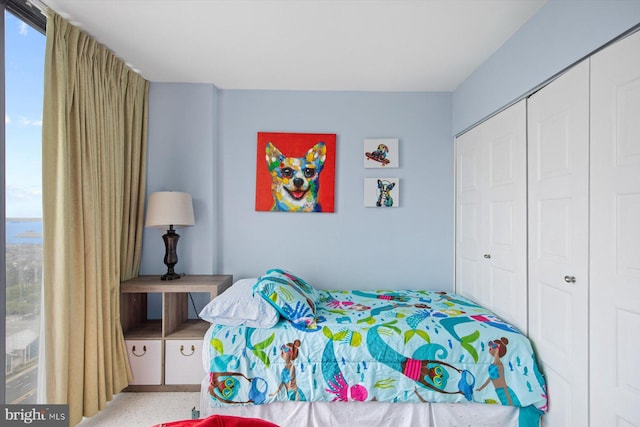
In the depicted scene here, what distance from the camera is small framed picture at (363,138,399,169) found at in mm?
3018

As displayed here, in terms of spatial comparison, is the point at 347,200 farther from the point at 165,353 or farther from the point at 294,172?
the point at 165,353

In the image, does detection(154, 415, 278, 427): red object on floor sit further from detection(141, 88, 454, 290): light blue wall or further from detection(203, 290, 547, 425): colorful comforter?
detection(141, 88, 454, 290): light blue wall

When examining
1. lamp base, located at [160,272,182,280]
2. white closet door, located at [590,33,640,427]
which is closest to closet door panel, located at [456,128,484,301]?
white closet door, located at [590,33,640,427]

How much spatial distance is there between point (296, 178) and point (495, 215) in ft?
5.45

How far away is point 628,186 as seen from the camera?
1.35 metres

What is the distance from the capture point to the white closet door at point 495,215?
209 cm

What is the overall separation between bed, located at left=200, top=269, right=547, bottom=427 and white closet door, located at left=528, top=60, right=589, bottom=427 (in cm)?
15

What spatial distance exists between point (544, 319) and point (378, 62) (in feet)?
6.72

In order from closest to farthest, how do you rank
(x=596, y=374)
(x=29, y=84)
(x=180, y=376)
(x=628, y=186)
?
(x=628, y=186), (x=596, y=374), (x=29, y=84), (x=180, y=376)

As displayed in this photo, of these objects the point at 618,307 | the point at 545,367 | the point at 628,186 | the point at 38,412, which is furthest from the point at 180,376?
the point at 628,186

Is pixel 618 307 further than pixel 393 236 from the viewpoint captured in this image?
No

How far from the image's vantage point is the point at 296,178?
9.84 feet

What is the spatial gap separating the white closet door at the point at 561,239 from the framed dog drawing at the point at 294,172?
1608mm

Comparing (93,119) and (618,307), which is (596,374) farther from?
(93,119)
